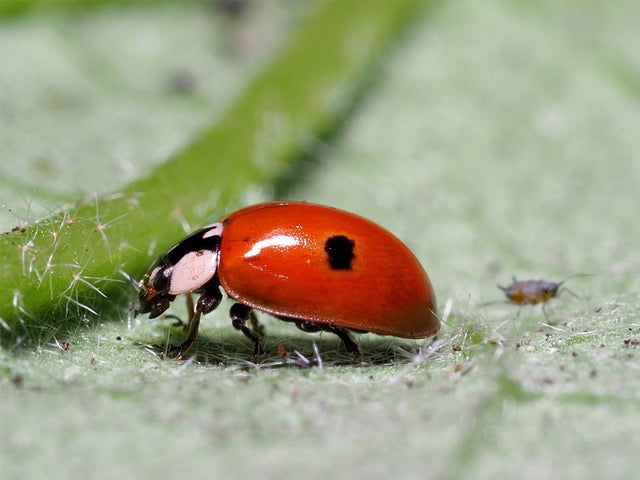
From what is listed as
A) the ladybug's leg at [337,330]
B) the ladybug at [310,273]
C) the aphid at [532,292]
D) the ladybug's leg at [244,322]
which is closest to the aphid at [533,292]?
the aphid at [532,292]

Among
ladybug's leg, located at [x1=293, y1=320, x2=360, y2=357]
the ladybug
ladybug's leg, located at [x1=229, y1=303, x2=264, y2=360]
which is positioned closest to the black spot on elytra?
the ladybug

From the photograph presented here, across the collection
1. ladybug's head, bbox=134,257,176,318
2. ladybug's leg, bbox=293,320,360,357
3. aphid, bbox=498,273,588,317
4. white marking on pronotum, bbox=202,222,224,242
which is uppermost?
aphid, bbox=498,273,588,317

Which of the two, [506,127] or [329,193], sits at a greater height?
[506,127]

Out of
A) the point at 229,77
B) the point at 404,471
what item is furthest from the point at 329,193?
the point at 404,471

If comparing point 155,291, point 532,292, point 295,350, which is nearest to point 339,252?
point 295,350

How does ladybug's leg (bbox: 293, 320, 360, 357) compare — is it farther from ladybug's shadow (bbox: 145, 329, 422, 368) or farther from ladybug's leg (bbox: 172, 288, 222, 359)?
ladybug's leg (bbox: 172, 288, 222, 359)

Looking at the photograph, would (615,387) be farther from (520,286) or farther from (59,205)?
(59,205)

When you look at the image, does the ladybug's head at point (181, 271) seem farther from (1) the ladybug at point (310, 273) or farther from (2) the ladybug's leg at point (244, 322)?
(2) the ladybug's leg at point (244, 322)

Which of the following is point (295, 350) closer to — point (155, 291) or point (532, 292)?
point (155, 291)
